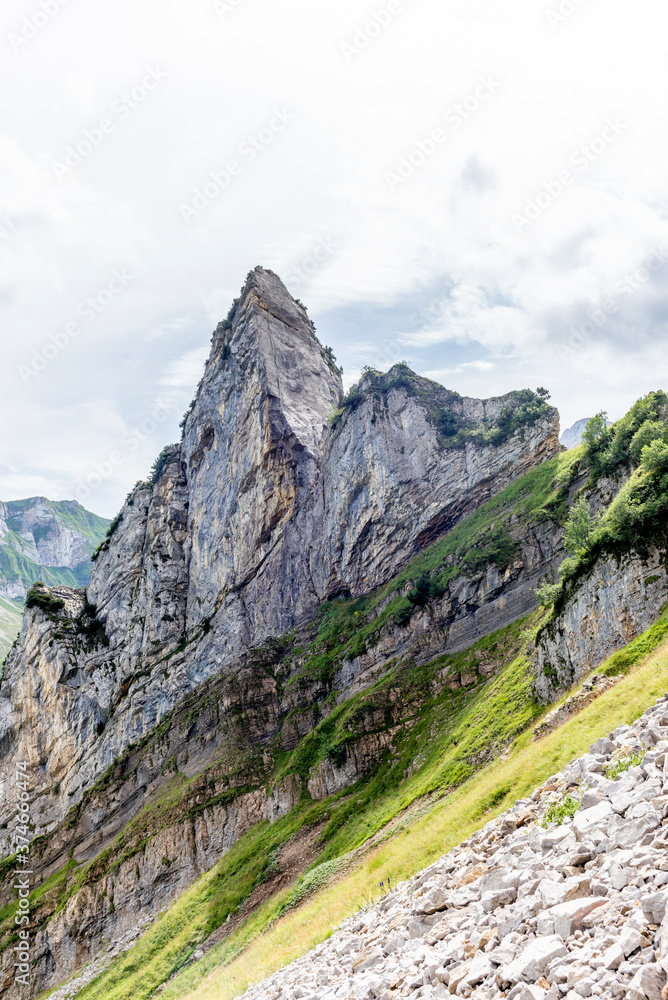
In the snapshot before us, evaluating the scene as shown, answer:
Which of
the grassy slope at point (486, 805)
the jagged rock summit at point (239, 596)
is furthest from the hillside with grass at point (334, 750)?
the jagged rock summit at point (239, 596)

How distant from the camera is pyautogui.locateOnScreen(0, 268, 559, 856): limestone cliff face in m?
69.0

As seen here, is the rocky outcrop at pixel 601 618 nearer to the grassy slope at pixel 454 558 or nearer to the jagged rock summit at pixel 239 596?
the jagged rock summit at pixel 239 596

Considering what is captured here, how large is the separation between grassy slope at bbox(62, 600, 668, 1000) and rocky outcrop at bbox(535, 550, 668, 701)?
2128mm

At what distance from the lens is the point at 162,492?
9981cm

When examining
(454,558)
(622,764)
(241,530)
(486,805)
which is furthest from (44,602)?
(622,764)

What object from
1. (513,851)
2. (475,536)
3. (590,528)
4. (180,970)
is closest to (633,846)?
(513,851)

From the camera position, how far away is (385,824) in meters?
31.1

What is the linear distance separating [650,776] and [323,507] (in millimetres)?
70629

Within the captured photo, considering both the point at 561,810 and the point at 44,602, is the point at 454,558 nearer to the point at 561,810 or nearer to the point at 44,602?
the point at 561,810

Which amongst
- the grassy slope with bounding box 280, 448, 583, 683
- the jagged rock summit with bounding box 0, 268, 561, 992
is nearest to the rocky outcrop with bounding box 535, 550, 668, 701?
the jagged rock summit with bounding box 0, 268, 561, 992

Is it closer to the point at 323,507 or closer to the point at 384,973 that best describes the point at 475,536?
the point at 323,507

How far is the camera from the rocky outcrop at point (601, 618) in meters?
25.4

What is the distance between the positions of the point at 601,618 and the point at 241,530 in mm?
61424

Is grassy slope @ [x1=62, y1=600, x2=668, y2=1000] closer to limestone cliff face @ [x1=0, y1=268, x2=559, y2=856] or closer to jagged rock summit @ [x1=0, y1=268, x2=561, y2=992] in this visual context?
jagged rock summit @ [x1=0, y1=268, x2=561, y2=992]
